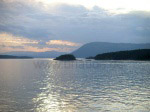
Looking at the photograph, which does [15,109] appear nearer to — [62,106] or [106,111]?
[62,106]

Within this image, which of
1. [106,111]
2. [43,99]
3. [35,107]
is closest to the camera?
[106,111]

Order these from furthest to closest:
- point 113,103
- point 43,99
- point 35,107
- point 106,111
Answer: point 43,99, point 113,103, point 35,107, point 106,111

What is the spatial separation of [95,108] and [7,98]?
17468mm

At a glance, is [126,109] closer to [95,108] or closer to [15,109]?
[95,108]

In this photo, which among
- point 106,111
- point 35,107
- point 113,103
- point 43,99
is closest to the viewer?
point 106,111

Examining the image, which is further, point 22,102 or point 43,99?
point 43,99

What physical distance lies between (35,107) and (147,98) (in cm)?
2039

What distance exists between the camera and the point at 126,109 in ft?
92.5

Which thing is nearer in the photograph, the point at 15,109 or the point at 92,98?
the point at 15,109

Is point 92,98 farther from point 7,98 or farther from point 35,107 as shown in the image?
point 7,98

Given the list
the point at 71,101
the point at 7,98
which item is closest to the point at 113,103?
the point at 71,101

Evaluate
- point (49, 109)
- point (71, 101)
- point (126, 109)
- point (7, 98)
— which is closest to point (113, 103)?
point (126, 109)

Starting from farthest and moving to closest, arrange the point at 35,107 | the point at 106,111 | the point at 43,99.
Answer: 1. the point at 43,99
2. the point at 35,107
3. the point at 106,111

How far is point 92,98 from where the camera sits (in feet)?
116
